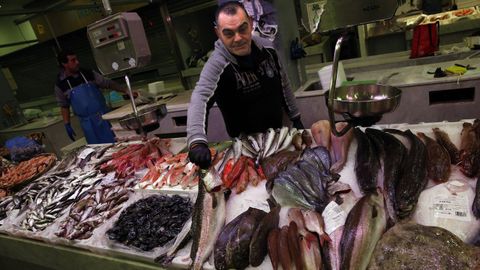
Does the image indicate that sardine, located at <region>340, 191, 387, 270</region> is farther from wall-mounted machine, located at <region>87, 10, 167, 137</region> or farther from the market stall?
wall-mounted machine, located at <region>87, 10, 167, 137</region>

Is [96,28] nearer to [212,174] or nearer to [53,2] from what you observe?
[212,174]

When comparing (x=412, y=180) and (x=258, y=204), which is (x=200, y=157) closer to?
(x=258, y=204)

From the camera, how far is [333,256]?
1.28 meters

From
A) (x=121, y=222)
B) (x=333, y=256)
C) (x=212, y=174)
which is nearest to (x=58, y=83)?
(x=121, y=222)

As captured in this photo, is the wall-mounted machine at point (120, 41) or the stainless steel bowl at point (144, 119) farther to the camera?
the wall-mounted machine at point (120, 41)

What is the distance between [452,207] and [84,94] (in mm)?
5394

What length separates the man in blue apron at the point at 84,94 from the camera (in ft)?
16.7

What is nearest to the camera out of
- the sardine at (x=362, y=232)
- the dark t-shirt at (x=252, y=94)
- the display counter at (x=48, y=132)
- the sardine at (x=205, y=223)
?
the sardine at (x=362, y=232)

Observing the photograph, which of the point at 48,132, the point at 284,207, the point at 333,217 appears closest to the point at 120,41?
the point at 284,207

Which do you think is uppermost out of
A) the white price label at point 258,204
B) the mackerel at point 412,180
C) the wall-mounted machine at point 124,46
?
the wall-mounted machine at point 124,46

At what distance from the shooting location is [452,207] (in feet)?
4.28

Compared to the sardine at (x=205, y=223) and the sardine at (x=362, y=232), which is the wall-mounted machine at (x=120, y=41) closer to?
the sardine at (x=205, y=223)

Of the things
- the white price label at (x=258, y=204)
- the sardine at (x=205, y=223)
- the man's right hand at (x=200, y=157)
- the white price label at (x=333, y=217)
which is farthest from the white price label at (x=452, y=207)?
the man's right hand at (x=200, y=157)

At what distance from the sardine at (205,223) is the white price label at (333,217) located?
569 mm
